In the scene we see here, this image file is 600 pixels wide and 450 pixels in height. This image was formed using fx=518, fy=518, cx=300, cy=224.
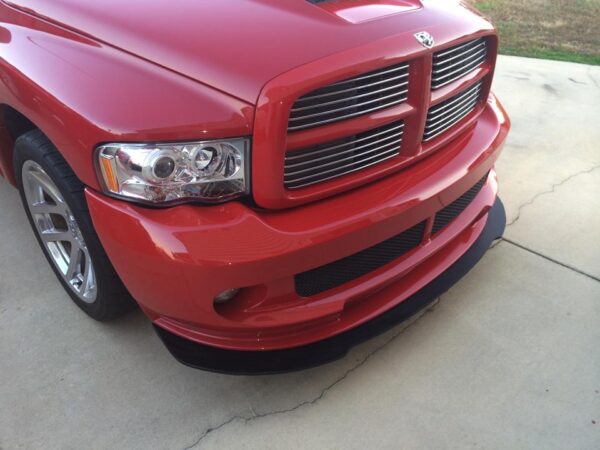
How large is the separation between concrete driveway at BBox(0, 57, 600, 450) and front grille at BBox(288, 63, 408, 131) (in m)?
1.04

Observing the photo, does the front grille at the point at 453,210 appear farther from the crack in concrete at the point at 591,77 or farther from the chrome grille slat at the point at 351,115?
the crack in concrete at the point at 591,77

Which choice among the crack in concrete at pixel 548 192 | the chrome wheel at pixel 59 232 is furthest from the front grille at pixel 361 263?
the crack in concrete at pixel 548 192

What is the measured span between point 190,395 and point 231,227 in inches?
33.2

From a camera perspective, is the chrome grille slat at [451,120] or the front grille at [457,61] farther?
the chrome grille slat at [451,120]

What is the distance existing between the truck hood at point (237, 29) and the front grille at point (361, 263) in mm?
623

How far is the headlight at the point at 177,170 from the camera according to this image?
1.57 meters

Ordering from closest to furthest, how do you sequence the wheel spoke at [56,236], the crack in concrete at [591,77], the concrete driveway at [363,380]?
the concrete driveway at [363,380] < the wheel spoke at [56,236] < the crack in concrete at [591,77]

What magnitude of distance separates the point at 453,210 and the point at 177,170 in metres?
1.21

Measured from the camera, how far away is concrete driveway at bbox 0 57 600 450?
1.88 meters

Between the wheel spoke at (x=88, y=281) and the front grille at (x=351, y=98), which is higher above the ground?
the front grille at (x=351, y=98)

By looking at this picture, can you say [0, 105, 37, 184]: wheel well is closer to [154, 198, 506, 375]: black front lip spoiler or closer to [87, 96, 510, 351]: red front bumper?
[87, 96, 510, 351]: red front bumper

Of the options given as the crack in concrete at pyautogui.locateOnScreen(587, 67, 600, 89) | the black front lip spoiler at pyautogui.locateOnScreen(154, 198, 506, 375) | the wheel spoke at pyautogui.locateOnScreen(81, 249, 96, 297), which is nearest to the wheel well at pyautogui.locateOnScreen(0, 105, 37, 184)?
the wheel spoke at pyautogui.locateOnScreen(81, 249, 96, 297)

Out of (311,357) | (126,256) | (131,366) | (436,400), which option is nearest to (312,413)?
(311,357)

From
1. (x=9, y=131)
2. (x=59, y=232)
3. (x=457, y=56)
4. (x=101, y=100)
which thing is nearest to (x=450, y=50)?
(x=457, y=56)
